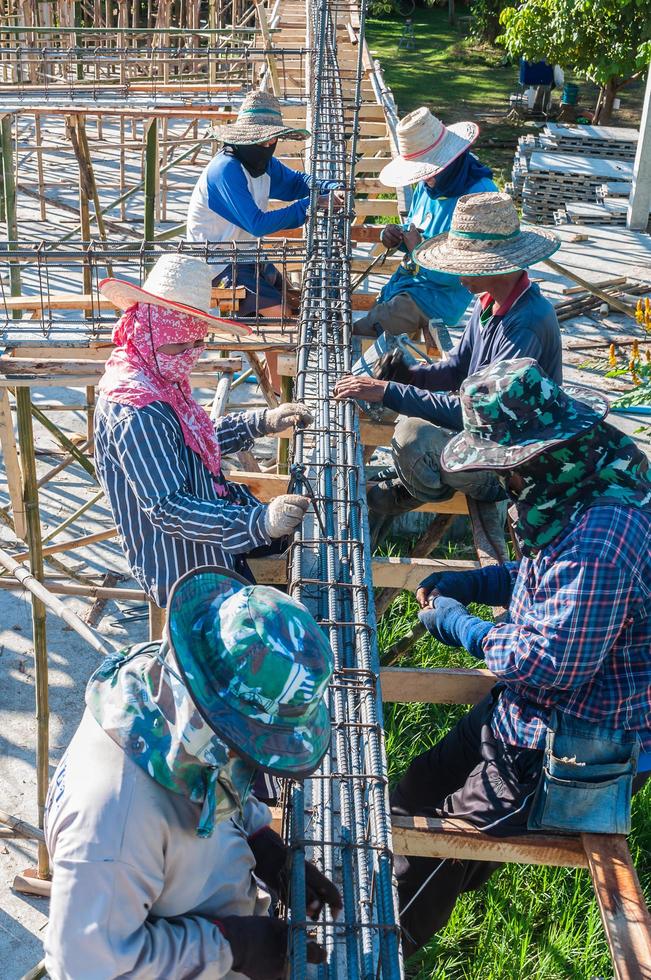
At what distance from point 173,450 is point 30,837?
8.10 feet

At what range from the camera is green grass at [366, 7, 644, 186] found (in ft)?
63.6

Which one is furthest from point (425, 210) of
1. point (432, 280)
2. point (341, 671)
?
Result: point (341, 671)

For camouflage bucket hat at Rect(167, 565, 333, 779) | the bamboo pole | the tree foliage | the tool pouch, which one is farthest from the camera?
the tree foliage

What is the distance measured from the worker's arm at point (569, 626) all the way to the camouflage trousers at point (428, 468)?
5.19 ft

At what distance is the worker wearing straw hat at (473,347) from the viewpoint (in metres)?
3.96

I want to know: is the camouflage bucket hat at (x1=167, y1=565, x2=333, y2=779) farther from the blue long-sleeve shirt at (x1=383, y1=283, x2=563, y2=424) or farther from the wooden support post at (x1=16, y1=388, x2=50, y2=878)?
the wooden support post at (x1=16, y1=388, x2=50, y2=878)

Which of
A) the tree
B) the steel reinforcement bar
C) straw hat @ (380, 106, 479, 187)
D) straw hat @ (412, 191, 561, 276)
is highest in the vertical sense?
the tree

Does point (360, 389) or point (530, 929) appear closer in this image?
point (360, 389)

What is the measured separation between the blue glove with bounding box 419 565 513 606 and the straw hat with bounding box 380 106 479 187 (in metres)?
2.67

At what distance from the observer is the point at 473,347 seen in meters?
4.20

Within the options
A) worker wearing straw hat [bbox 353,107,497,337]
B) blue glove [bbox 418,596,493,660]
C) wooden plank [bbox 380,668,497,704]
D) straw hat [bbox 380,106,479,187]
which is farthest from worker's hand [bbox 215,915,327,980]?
straw hat [bbox 380,106,479,187]

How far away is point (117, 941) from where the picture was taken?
1.97m

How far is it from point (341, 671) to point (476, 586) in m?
0.70

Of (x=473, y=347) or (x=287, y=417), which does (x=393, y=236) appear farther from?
(x=287, y=417)
